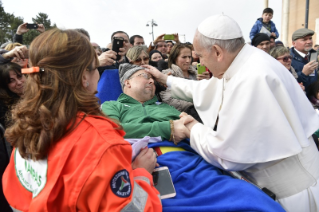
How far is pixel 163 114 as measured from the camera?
2766mm

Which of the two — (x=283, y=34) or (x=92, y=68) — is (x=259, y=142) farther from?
(x=283, y=34)

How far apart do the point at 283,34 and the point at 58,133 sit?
1153 inches

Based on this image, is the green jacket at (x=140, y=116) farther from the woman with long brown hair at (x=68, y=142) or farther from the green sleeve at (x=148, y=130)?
the woman with long brown hair at (x=68, y=142)

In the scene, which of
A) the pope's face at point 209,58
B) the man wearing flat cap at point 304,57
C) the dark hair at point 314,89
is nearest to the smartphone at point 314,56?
the man wearing flat cap at point 304,57

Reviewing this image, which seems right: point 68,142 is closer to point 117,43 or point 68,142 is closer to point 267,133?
point 267,133

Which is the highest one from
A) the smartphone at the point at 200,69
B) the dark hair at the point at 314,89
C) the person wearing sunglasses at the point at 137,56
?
the person wearing sunglasses at the point at 137,56

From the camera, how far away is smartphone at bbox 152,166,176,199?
1.55 m

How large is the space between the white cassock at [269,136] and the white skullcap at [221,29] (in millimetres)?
276

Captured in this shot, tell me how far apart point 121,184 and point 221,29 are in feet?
5.15

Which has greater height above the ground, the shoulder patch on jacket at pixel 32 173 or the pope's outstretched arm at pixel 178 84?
the shoulder patch on jacket at pixel 32 173

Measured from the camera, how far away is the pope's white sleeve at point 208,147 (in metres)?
1.73

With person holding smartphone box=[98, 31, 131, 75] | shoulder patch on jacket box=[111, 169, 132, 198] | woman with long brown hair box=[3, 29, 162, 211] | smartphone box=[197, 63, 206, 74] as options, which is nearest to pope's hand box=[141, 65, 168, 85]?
person holding smartphone box=[98, 31, 131, 75]

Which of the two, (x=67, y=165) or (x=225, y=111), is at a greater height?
(x=67, y=165)

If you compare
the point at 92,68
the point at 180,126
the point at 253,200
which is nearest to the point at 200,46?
the point at 180,126
